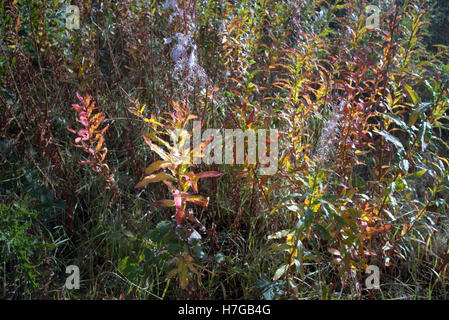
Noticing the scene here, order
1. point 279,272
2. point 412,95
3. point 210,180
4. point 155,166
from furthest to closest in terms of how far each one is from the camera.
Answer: point 210,180 → point 412,95 → point 279,272 → point 155,166

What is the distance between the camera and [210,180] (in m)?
2.27

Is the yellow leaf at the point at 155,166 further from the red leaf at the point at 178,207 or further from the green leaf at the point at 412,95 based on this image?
the green leaf at the point at 412,95

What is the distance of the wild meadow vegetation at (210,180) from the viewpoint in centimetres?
170

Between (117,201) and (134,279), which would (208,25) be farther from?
(134,279)

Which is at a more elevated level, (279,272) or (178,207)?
(178,207)

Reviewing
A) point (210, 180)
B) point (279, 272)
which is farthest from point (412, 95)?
point (210, 180)

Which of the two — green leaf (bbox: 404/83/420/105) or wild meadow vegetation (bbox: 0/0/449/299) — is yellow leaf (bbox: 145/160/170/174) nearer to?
wild meadow vegetation (bbox: 0/0/449/299)

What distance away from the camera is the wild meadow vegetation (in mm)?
1695

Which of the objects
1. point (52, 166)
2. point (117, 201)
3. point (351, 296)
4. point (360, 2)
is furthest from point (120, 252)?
point (360, 2)

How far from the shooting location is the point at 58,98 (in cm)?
256

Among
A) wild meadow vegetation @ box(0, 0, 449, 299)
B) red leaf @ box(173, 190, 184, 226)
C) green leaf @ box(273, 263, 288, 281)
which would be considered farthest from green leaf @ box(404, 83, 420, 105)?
red leaf @ box(173, 190, 184, 226)

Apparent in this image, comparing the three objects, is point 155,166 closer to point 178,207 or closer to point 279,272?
point 178,207

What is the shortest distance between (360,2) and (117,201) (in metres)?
1.58

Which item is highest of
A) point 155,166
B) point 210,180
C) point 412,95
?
point 412,95
